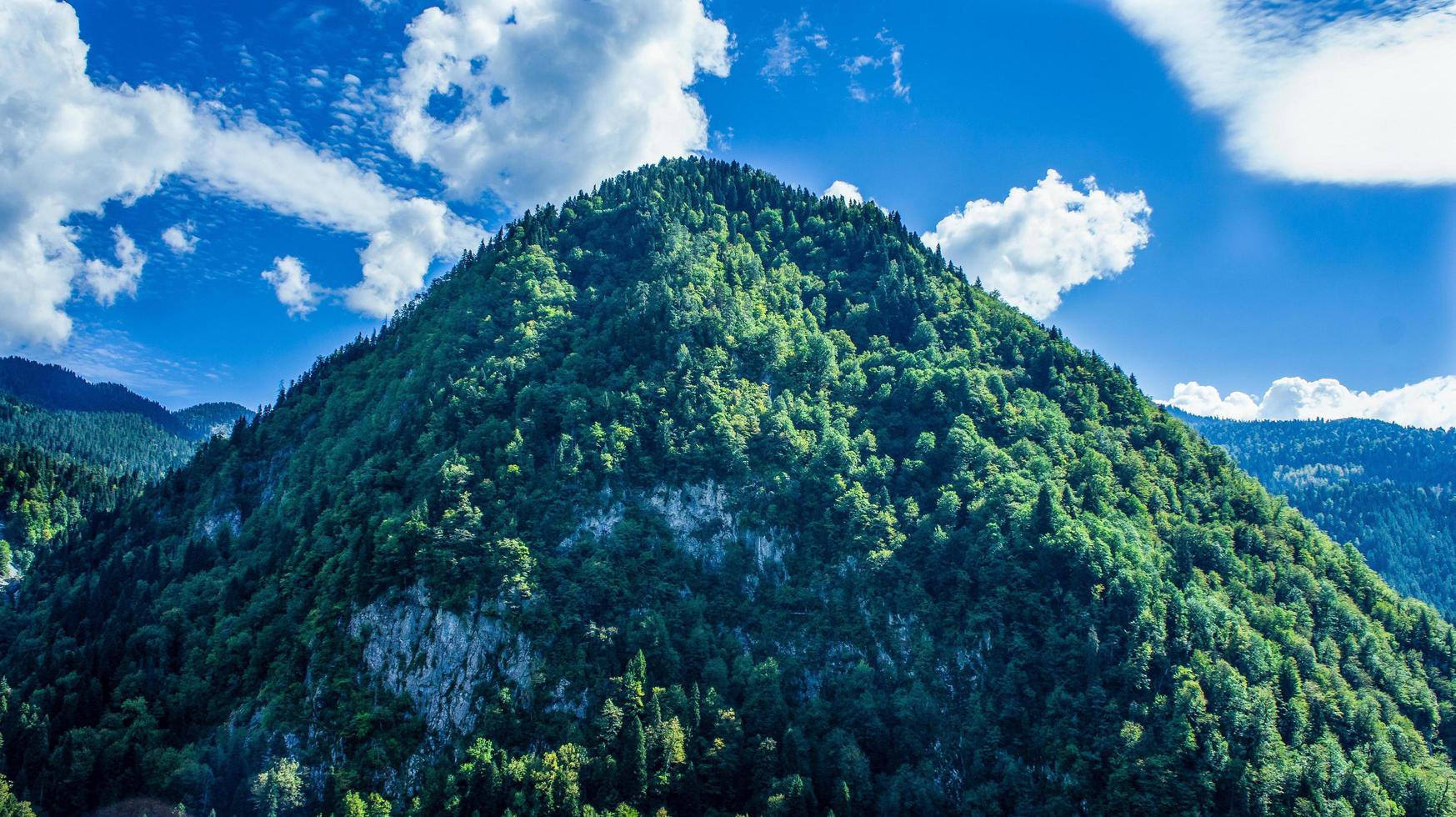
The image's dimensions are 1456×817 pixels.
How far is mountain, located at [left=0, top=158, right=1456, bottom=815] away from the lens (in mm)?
97312

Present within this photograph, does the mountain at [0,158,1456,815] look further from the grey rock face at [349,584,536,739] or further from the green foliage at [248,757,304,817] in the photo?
the green foliage at [248,757,304,817]

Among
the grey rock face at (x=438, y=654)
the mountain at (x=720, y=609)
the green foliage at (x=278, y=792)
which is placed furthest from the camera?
the grey rock face at (x=438, y=654)

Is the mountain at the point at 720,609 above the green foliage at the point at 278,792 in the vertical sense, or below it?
above

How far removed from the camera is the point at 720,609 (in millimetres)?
119375

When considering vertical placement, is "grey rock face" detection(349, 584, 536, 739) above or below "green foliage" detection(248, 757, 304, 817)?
above

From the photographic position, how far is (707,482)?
5044 inches

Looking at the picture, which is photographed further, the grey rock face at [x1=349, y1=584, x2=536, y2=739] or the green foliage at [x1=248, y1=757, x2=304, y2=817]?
the grey rock face at [x1=349, y1=584, x2=536, y2=739]

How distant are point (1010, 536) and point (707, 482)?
47.1 metres

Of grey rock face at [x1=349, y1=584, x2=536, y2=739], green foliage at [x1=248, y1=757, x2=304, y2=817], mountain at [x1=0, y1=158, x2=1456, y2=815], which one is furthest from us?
grey rock face at [x1=349, y1=584, x2=536, y2=739]

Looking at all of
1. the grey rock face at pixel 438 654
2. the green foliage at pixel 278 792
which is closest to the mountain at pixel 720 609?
the grey rock face at pixel 438 654

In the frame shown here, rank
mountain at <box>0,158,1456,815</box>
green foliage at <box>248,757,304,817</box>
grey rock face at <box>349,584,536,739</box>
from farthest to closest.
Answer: grey rock face at <box>349,584,536,739</box>, mountain at <box>0,158,1456,815</box>, green foliage at <box>248,757,304,817</box>

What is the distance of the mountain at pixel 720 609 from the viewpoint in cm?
9731

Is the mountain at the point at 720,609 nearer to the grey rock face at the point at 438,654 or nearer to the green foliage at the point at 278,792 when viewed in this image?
the grey rock face at the point at 438,654

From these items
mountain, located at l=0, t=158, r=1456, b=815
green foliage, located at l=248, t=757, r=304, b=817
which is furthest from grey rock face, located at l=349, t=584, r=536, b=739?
green foliage, located at l=248, t=757, r=304, b=817
